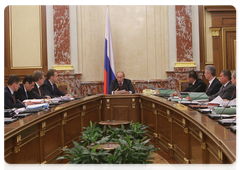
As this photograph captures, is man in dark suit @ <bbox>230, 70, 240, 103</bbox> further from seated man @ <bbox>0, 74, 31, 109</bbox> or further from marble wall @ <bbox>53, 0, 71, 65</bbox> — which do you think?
marble wall @ <bbox>53, 0, 71, 65</bbox>

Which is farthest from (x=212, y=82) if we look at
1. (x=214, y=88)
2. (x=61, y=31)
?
(x=61, y=31)

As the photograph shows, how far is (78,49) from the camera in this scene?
7980 millimetres

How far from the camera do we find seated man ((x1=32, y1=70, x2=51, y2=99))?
5.27 metres

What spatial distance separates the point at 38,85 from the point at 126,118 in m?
1.90

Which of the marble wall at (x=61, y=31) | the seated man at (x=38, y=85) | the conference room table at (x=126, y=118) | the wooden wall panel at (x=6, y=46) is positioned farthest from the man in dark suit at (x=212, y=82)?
the wooden wall panel at (x=6, y=46)

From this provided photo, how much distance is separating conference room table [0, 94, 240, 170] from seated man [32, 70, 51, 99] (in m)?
0.86

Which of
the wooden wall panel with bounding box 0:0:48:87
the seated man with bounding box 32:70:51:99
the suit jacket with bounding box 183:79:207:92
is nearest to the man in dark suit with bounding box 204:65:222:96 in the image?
the suit jacket with bounding box 183:79:207:92

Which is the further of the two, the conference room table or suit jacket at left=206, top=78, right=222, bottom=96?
suit jacket at left=206, top=78, right=222, bottom=96

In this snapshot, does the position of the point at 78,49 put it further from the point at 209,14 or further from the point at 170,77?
the point at 209,14

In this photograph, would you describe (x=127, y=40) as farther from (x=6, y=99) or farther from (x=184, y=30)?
(x=6, y=99)

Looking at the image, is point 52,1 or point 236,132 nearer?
point 236,132

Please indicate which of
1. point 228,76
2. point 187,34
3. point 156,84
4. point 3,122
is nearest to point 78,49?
point 156,84

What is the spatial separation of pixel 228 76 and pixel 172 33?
3.70m

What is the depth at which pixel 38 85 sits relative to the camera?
5504 millimetres
